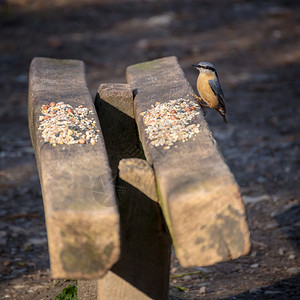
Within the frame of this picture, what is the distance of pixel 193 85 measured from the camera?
23.3ft

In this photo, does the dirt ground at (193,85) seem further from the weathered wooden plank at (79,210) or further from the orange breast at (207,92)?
the weathered wooden plank at (79,210)

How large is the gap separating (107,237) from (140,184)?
1.27ft

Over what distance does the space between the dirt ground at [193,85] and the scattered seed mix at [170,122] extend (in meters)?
1.26

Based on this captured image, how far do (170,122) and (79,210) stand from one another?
878 millimetres

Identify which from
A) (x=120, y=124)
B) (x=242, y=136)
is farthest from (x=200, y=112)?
(x=242, y=136)

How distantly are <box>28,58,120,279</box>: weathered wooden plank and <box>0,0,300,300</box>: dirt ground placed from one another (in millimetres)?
1353

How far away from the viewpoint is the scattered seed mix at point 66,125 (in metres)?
2.44

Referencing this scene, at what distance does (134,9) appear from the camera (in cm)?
1018

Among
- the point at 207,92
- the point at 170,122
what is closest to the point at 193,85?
the point at 207,92

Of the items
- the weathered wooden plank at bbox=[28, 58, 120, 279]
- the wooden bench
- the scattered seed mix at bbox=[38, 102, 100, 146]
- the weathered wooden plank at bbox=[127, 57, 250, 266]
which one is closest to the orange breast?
the wooden bench

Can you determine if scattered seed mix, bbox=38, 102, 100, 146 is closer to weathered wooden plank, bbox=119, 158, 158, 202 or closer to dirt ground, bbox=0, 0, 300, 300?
weathered wooden plank, bbox=119, 158, 158, 202

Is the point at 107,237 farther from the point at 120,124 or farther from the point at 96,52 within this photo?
the point at 96,52

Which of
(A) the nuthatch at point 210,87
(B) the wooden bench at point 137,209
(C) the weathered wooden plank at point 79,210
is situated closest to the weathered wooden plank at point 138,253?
(B) the wooden bench at point 137,209

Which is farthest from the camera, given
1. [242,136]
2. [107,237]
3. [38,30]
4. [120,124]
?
[38,30]
